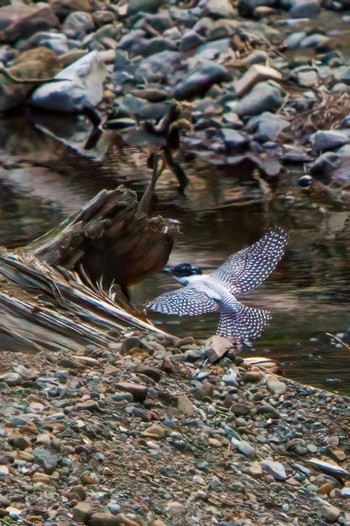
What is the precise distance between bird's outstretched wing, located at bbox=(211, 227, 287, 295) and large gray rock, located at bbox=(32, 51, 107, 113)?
9775 mm

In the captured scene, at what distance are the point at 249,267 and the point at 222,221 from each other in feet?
14.6

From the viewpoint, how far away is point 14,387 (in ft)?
16.0

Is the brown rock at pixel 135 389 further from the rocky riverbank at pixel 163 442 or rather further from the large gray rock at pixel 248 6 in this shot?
the large gray rock at pixel 248 6

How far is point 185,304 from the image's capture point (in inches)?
235

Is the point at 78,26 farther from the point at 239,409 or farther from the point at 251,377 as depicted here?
the point at 239,409

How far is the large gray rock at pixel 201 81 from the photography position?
15.7 meters

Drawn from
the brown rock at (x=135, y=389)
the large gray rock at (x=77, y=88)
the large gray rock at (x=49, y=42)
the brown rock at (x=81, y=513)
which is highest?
the brown rock at (x=81, y=513)

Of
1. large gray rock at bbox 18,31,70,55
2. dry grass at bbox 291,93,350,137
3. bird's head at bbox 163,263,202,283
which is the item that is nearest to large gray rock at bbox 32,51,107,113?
large gray rock at bbox 18,31,70,55

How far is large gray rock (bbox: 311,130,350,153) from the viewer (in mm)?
13188

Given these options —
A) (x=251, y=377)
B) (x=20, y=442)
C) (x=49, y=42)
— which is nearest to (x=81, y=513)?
(x=20, y=442)

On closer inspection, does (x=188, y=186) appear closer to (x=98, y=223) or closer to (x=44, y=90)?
(x=44, y=90)

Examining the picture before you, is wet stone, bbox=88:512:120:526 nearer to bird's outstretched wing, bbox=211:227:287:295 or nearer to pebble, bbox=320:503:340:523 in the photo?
pebble, bbox=320:503:340:523

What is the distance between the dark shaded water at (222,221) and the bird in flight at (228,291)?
52cm

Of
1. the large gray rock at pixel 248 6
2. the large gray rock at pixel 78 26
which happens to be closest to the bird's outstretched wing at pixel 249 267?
the large gray rock at pixel 248 6
